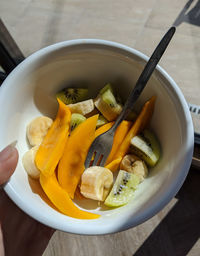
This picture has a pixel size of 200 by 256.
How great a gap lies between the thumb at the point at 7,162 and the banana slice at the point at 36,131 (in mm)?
81

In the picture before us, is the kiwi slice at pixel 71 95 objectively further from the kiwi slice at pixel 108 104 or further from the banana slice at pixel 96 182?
the banana slice at pixel 96 182

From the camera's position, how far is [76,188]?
1.83 ft

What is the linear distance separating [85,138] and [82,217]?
0.51 feet

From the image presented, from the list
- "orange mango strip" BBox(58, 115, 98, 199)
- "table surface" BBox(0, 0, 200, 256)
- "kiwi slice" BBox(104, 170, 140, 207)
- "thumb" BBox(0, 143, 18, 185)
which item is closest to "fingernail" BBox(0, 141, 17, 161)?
"thumb" BBox(0, 143, 18, 185)

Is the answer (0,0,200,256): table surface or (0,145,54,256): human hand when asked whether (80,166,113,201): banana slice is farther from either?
(0,0,200,256): table surface

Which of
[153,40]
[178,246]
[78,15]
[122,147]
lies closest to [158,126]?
[122,147]

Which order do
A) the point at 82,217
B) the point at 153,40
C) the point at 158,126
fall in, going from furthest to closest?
the point at 153,40 < the point at 158,126 < the point at 82,217

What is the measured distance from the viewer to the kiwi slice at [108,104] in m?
0.58

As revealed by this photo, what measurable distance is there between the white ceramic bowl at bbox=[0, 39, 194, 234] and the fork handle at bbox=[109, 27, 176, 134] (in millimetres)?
22

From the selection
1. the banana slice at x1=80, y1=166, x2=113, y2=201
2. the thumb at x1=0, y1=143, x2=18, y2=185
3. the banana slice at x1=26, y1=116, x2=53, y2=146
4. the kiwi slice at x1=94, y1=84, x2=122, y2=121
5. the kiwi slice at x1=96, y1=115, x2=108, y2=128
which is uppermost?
the thumb at x1=0, y1=143, x2=18, y2=185

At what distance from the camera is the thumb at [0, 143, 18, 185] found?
46 centimetres

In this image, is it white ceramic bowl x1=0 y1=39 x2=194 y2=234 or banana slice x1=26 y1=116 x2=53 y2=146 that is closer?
white ceramic bowl x1=0 y1=39 x2=194 y2=234

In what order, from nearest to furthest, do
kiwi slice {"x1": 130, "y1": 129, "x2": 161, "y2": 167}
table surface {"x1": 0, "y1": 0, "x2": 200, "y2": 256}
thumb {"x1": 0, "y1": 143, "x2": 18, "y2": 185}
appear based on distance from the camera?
thumb {"x1": 0, "y1": 143, "x2": 18, "y2": 185}, kiwi slice {"x1": 130, "y1": 129, "x2": 161, "y2": 167}, table surface {"x1": 0, "y1": 0, "x2": 200, "y2": 256}

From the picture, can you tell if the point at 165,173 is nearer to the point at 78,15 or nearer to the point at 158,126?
the point at 158,126
